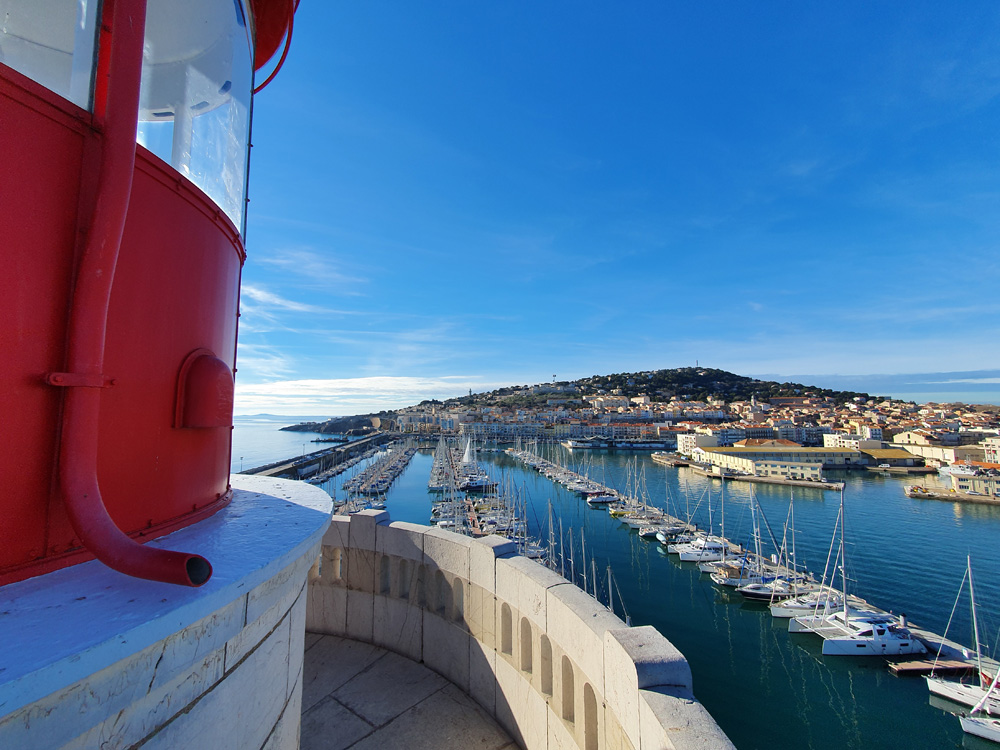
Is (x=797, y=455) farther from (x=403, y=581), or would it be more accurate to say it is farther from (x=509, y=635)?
(x=509, y=635)

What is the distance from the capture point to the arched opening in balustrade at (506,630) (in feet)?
12.9

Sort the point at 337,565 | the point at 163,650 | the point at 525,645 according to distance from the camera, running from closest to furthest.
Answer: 1. the point at 163,650
2. the point at 525,645
3. the point at 337,565

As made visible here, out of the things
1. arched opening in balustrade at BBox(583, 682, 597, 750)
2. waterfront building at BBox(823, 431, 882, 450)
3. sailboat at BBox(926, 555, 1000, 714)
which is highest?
arched opening in balustrade at BBox(583, 682, 597, 750)

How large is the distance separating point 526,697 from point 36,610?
3.24 meters

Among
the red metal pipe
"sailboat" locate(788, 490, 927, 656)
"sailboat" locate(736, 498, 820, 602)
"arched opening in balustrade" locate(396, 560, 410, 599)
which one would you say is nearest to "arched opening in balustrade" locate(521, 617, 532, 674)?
"arched opening in balustrade" locate(396, 560, 410, 599)

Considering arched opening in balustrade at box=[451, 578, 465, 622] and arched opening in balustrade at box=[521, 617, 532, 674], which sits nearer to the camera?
arched opening in balustrade at box=[521, 617, 532, 674]

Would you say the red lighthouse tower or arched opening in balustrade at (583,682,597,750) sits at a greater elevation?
the red lighthouse tower

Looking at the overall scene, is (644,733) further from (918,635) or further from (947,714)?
(918,635)

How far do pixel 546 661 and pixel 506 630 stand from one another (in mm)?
553

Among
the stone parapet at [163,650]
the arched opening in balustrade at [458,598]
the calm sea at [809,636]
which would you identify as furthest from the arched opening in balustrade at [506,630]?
the calm sea at [809,636]

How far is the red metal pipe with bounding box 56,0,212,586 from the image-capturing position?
5.05 feet

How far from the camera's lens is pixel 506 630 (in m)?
3.96

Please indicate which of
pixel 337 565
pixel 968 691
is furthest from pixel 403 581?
pixel 968 691

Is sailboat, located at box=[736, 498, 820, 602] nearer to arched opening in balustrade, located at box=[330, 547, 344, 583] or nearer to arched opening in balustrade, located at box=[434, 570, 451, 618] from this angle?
arched opening in balustrade, located at box=[434, 570, 451, 618]
